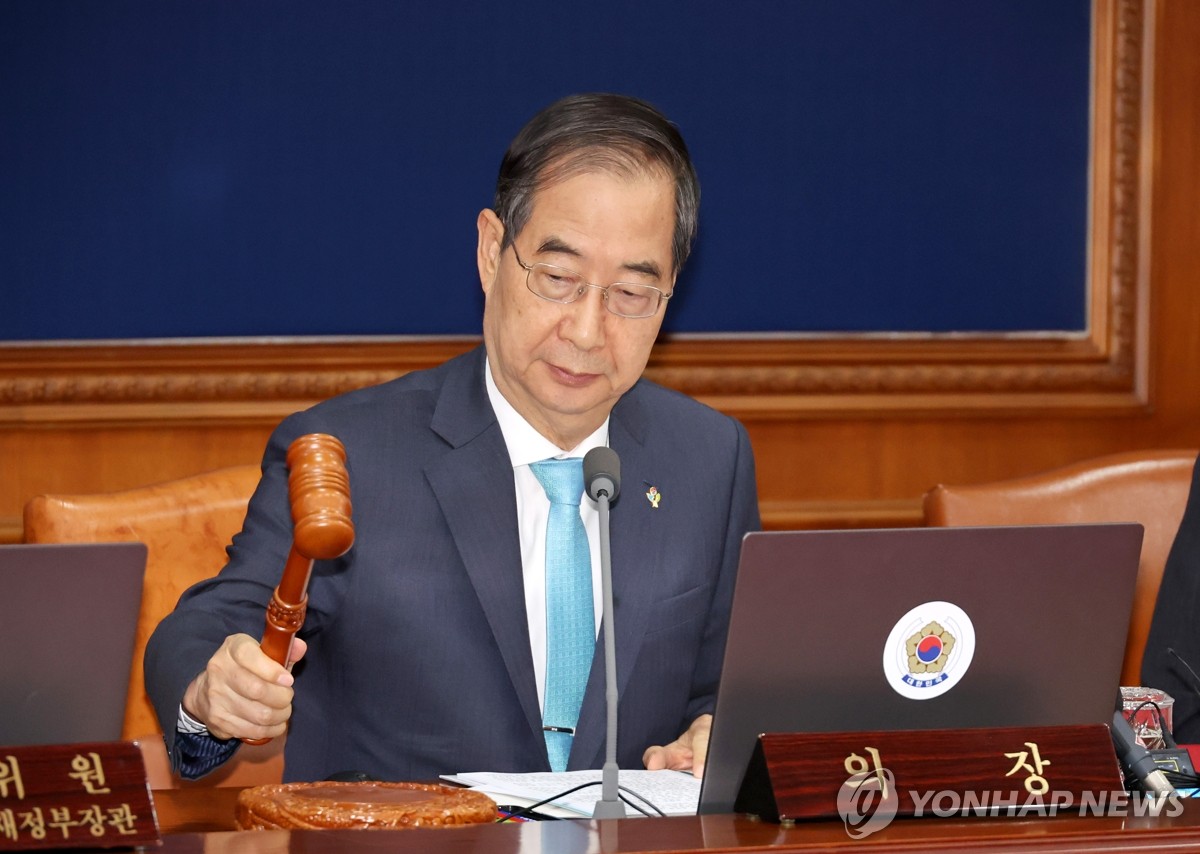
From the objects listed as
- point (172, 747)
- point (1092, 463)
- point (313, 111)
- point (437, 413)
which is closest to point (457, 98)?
point (313, 111)

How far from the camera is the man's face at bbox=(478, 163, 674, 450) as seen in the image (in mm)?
2076

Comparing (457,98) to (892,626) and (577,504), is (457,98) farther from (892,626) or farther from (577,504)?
(892,626)

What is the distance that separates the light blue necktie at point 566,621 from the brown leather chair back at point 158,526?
0.64 metres

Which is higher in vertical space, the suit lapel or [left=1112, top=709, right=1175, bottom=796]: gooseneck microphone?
the suit lapel

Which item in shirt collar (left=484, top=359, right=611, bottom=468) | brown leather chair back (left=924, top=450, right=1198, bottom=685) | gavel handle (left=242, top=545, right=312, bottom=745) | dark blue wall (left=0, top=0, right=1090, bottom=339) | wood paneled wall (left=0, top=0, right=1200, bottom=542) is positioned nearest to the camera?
gavel handle (left=242, top=545, right=312, bottom=745)

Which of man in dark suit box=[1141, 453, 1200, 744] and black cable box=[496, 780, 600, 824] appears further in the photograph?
man in dark suit box=[1141, 453, 1200, 744]

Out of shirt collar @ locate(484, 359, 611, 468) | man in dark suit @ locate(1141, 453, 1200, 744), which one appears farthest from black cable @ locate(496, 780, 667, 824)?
man in dark suit @ locate(1141, 453, 1200, 744)

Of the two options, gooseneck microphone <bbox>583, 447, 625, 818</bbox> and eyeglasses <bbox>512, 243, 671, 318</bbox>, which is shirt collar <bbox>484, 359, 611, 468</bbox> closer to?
eyeglasses <bbox>512, 243, 671, 318</bbox>

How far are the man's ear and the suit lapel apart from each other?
0.52 ft

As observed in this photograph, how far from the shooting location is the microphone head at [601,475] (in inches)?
65.3

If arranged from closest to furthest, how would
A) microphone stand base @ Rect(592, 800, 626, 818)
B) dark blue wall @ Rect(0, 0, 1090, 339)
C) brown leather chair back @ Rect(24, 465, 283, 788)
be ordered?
microphone stand base @ Rect(592, 800, 626, 818) < brown leather chair back @ Rect(24, 465, 283, 788) < dark blue wall @ Rect(0, 0, 1090, 339)

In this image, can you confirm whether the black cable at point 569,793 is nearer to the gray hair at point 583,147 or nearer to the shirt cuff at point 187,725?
the shirt cuff at point 187,725

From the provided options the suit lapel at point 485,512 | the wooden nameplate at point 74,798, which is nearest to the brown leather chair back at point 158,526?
the suit lapel at point 485,512

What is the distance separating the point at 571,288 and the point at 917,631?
2.83 feet
